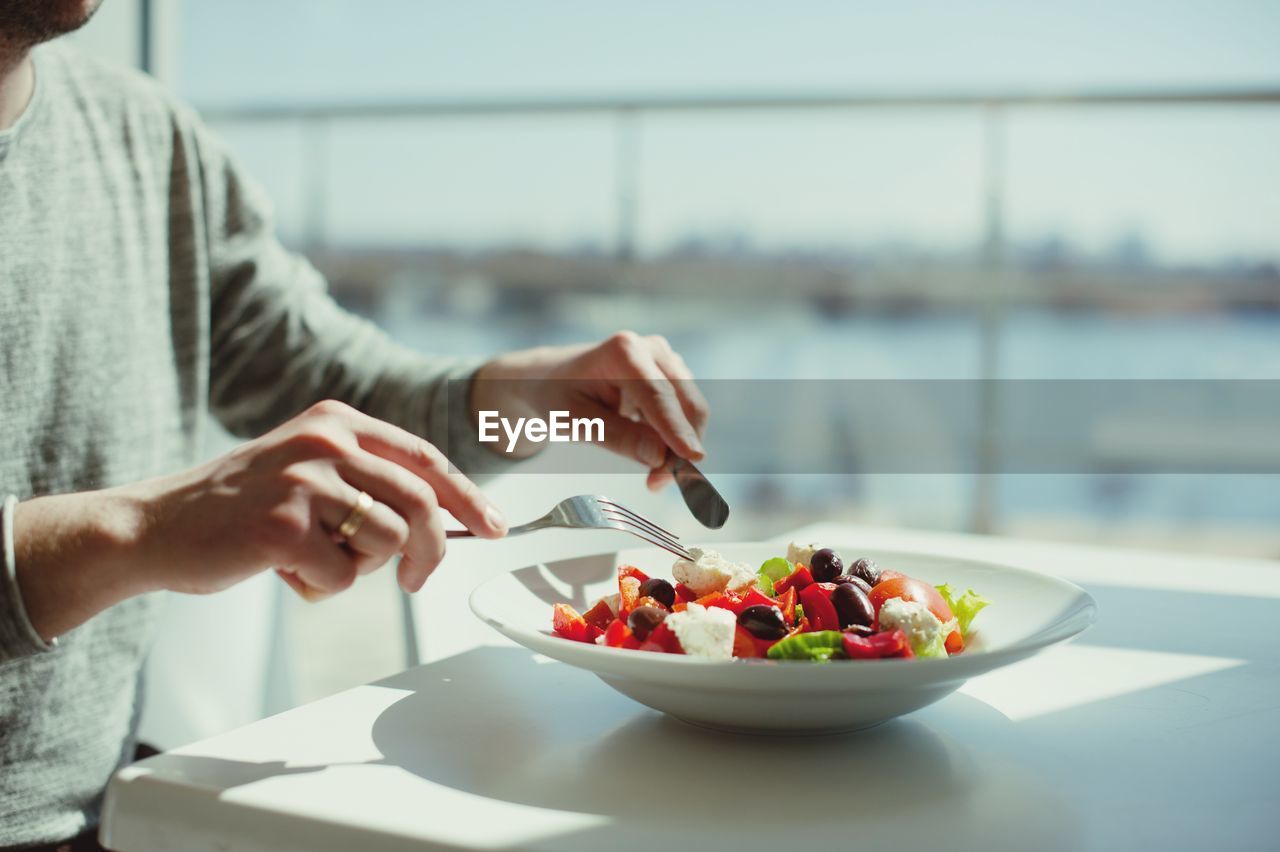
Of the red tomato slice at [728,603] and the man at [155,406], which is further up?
the man at [155,406]

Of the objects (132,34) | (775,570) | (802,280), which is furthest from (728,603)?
(802,280)

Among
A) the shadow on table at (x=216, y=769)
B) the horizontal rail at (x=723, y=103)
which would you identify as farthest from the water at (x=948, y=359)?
the shadow on table at (x=216, y=769)

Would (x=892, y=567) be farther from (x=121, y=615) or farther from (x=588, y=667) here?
(x=121, y=615)

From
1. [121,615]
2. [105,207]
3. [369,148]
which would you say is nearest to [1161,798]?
[121,615]

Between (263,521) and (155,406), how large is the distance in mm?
622

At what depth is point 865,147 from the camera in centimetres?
342

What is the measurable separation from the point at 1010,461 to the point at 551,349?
6.41ft

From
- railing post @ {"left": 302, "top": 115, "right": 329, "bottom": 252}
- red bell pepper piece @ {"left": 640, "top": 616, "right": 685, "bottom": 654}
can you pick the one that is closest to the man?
red bell pepper piece @ {"left": 640, "top": 616, "right": 685, "bottom": 654}

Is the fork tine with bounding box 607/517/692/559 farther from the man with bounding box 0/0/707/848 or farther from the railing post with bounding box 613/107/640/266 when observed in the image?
the railing post with bounding box 613/107/640/266

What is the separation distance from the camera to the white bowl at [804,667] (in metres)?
0.49

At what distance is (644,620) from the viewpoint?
0.58 m

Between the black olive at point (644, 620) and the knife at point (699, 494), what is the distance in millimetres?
301

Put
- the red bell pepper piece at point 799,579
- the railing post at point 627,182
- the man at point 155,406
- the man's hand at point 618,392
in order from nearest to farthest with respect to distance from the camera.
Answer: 1. the man at point 155,406
2. the red bell pepper piece at point 799,579
3. the man's hand at point 618,392
4. the railing post at point 627,182

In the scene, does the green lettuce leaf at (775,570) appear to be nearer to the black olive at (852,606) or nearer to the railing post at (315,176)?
the black olive at (852,606)
